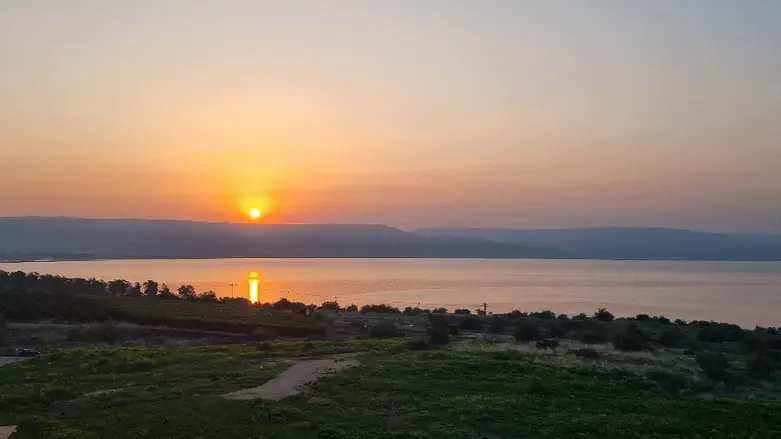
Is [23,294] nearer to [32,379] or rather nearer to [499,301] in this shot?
[32,379]

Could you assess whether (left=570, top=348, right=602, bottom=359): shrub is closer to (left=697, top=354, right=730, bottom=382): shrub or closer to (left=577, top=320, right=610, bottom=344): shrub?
(left=697, top=354, right=730, bottom=382): shrub

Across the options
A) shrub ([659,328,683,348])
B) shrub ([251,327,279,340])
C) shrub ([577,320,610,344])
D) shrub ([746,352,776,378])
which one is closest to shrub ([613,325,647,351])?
shrub ([577,320,610,344])

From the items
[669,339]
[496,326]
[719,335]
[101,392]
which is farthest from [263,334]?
[719,335]

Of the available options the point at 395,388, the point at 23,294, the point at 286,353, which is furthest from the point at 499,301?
the point at 395,388

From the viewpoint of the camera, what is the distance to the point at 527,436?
11859 millimetres

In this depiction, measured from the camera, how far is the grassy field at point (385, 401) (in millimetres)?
12109

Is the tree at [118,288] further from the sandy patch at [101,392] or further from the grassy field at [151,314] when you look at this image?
the sandy patch at [101,392]

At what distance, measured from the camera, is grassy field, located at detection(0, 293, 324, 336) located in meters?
37.3

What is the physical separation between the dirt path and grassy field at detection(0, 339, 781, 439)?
382mm

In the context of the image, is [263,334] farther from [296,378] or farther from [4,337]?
[296,378]

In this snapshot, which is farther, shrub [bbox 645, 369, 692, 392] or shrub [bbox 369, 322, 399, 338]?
shrub [bbox 369, 322, 399, 338]

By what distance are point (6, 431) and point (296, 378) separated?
6359 millimetres

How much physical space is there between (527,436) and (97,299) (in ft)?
134

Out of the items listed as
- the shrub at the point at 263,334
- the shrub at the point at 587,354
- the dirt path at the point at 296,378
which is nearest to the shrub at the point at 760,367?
the shrub at the point at 587,354
